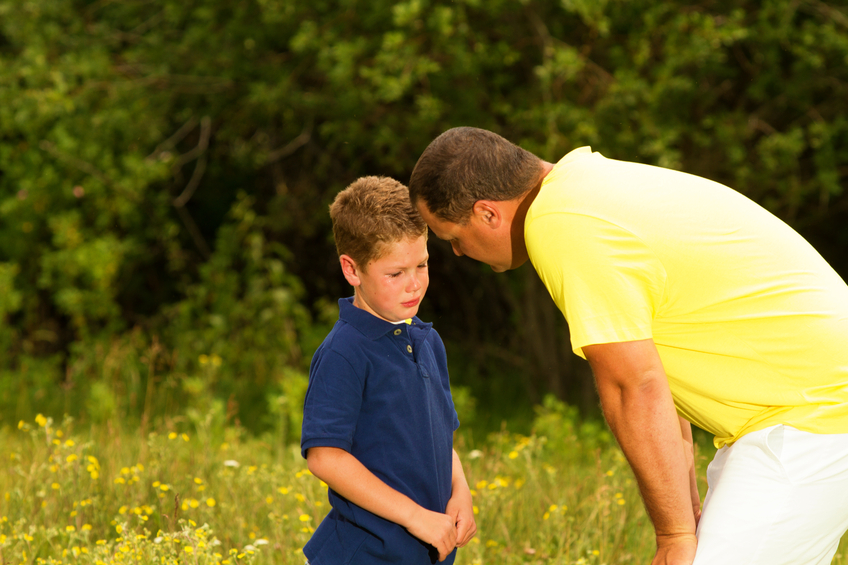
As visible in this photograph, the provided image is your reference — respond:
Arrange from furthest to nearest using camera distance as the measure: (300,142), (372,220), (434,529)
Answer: (300,142), (372,220), (434,529)

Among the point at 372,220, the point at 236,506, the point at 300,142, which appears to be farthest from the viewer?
the point at 300,142

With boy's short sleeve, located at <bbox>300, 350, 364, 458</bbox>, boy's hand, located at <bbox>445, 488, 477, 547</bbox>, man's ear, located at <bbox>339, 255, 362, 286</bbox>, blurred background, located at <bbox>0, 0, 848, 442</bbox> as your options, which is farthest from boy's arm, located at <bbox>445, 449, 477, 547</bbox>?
blurred background, located at <bbox>0, 0, 848, 442</bbox>

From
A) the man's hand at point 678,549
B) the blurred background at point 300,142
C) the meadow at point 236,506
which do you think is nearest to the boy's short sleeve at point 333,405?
the man's hand at point 678,549

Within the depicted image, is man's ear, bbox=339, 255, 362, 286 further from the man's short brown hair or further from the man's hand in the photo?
the man's hand

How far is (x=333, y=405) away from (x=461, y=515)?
51 centimetres

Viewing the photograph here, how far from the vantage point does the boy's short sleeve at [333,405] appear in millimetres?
2100

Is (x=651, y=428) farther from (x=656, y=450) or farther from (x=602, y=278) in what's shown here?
(x=602, y=278)

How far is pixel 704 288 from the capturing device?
1969 millimetres

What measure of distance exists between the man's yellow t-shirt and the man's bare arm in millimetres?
54

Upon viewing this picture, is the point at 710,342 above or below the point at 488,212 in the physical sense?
below

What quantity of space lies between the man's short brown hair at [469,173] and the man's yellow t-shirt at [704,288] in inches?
6.5

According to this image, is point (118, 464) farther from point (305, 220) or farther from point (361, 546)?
point (305, 220)

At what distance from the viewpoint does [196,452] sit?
177 inches

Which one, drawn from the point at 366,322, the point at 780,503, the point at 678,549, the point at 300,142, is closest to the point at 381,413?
the point at 366,322
